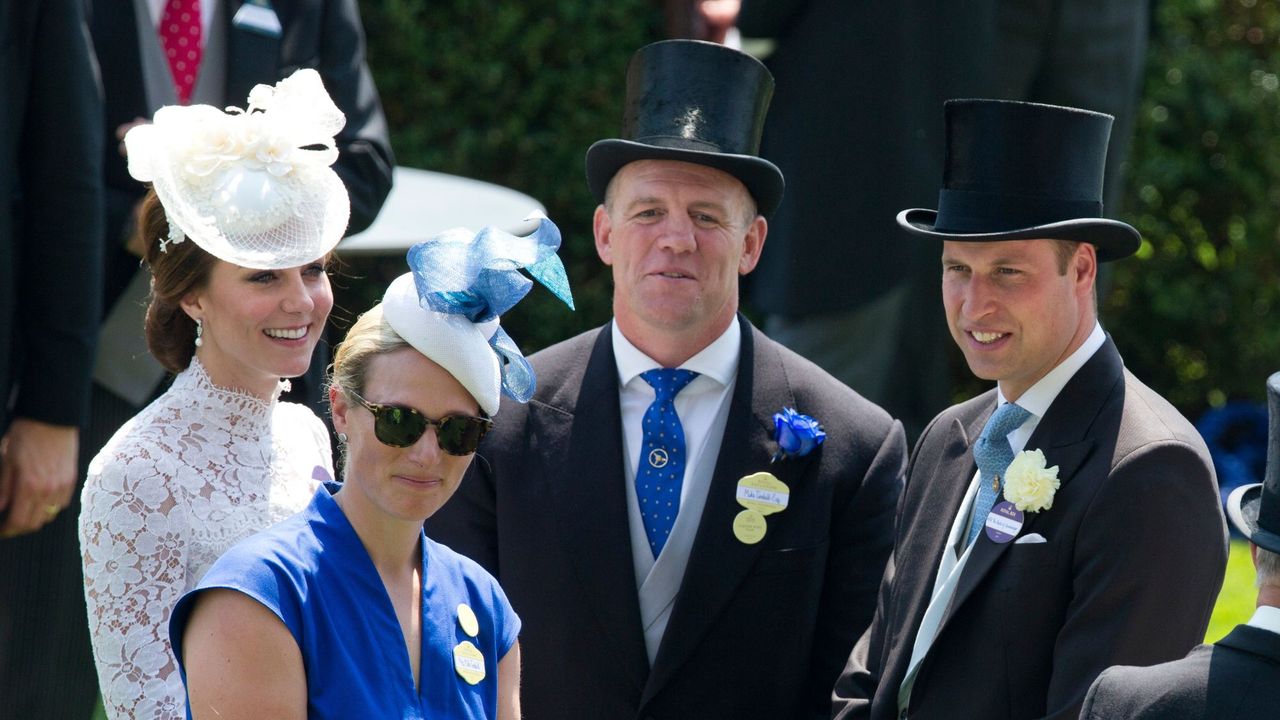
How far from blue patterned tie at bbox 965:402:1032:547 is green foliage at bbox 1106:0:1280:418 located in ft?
18.0

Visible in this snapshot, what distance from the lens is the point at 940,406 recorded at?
6.91 metres

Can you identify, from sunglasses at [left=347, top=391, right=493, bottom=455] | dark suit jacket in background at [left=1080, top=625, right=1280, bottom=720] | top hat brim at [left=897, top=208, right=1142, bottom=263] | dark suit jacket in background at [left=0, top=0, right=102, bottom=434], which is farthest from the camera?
dark suit jacket in background at [left=0, top=0, right=102, bottom=434]

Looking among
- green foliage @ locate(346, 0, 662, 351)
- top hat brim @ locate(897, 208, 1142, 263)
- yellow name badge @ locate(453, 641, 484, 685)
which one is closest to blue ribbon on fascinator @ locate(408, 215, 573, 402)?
yellow name badge @ locate(453, 641, 484, 685)

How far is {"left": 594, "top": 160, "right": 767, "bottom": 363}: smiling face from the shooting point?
434cm

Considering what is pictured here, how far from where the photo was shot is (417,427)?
3.15 metres

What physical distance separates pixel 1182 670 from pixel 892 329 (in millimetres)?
3800

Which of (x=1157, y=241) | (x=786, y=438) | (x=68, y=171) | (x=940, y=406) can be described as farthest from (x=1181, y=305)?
(x=68, y=171)

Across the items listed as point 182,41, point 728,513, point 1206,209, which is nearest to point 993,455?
point 728,513

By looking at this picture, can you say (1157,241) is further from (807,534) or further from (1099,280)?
(807,534)

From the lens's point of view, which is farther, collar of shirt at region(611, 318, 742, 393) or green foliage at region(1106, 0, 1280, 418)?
green foliage at region(1106, 0, 1280, 418)

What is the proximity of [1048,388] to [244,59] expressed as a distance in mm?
2450

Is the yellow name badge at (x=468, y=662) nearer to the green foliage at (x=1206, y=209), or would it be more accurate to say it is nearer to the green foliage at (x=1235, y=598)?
the green foliage at (x=1235, y=598)

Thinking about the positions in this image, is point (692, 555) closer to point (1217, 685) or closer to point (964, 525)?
point (964, 525)

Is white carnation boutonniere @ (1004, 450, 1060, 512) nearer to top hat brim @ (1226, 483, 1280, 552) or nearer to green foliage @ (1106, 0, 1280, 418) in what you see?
top hat brim @ (1226, 483, 1280, 552)
